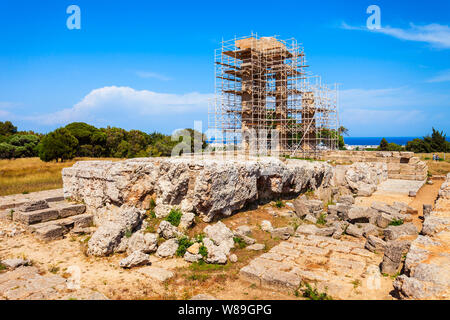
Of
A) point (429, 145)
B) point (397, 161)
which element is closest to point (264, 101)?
point (397, 161)

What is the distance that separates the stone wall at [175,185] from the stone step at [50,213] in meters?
0.36

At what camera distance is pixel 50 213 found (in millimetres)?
8648

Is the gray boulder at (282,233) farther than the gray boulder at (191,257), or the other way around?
the gray boulder at (282,233)

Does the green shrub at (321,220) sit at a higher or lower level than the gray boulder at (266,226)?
lower

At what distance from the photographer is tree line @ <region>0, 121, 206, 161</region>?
26281 millimetres

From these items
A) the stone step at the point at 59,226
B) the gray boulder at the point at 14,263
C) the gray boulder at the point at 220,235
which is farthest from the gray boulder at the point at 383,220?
the gray boulder at the point at 14,263

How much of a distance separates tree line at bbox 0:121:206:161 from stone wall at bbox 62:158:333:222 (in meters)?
19.0

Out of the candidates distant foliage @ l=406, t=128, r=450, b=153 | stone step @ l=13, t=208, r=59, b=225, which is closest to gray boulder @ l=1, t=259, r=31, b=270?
stone step @ l=13, t=208, r=59, b=225

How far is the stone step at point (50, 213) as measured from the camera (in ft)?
27.4

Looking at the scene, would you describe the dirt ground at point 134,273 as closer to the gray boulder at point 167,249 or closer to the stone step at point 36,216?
the gray boulder at point 167,249

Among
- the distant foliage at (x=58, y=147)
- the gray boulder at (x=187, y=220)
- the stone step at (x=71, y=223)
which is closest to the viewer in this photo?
the gray boulder at (x=187, y=220)

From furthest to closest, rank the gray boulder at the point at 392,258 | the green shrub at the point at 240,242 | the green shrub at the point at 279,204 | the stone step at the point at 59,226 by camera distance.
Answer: the green shrub at the point at 279,204, the stone step at the point at 59,226, the green shrub at the point at 240,242, the gray boulder at the point at 392,258
